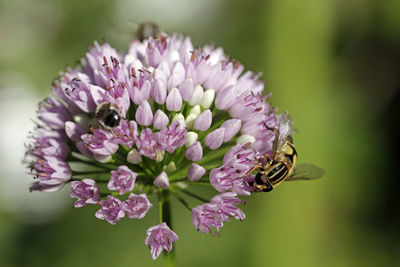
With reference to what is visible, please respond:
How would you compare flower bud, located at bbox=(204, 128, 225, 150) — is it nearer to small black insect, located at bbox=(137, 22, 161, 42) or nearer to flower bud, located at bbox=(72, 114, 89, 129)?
flower bud, located at bbox=(72, 114, 89, 129)

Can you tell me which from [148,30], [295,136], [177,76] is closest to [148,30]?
[148,30]

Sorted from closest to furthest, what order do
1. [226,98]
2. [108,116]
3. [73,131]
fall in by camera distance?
[108,116] < [73,131] < [226,98]

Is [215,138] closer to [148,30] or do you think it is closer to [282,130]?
[282,130]

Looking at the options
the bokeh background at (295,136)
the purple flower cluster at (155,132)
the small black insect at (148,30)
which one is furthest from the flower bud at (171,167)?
the bokeh background at (295,136)

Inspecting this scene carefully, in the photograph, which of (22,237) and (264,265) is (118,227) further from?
(264,265)

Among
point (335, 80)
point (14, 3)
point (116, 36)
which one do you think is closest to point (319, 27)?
point (335, 80)

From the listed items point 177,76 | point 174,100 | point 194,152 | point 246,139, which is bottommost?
point 194,152

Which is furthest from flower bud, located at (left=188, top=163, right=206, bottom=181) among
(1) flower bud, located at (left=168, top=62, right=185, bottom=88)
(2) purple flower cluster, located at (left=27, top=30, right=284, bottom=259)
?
(1) flower bud, located at (left=168, top=62, right=185, bottom=88)
